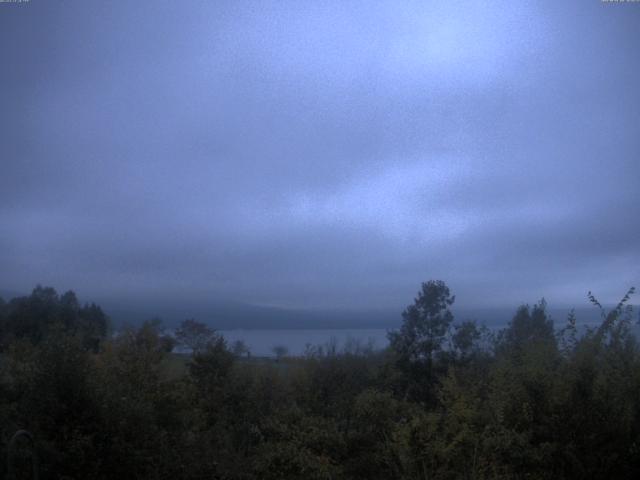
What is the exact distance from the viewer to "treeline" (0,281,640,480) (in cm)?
1145

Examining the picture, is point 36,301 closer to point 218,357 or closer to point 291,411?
point 218,357

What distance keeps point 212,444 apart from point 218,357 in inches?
211

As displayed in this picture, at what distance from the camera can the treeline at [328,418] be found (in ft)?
37.6

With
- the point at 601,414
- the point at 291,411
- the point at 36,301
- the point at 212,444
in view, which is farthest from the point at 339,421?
the point at 36,301

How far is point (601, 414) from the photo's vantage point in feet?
38.2

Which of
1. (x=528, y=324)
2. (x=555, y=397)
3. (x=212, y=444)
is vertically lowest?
(x=212, y=444)

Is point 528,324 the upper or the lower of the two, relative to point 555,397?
upper

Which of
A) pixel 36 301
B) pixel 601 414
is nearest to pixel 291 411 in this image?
pixel 601 414

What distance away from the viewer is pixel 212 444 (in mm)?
16953

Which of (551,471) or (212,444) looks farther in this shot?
(212,444)

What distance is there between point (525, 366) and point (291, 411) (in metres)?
8.09

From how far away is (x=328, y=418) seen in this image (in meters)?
18.3

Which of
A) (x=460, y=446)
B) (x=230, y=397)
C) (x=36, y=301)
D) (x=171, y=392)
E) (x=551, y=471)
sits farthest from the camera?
(x=36, y=301)

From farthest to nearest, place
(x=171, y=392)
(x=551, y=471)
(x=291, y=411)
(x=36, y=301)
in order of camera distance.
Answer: (x=36, y=301) → (x=291, y=411) → (x=171, y=392) → (x=551, y=471)
